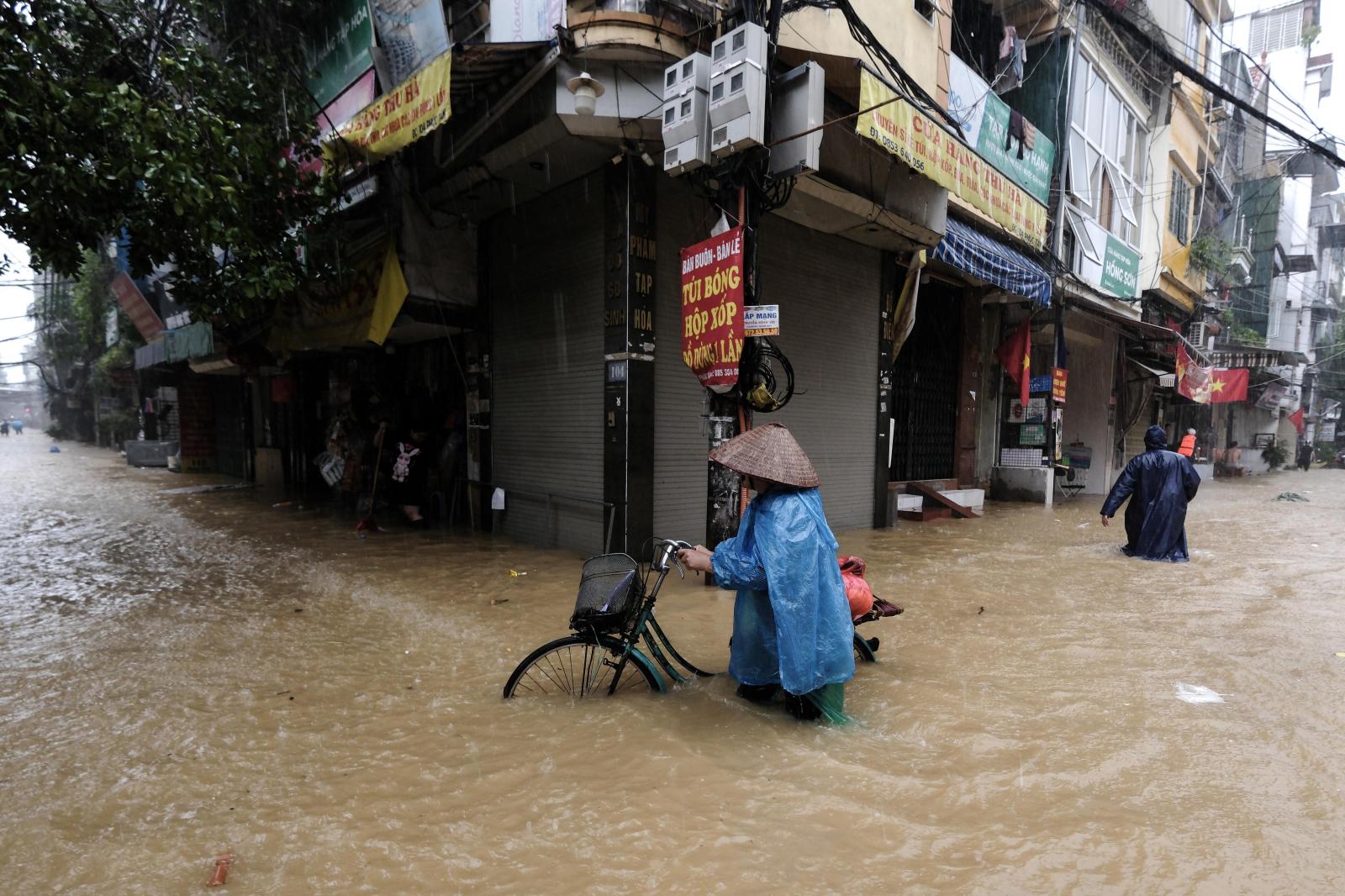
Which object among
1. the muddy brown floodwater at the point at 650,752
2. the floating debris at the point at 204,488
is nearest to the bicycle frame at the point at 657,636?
the muddy brown floodwater at the point at 650,752

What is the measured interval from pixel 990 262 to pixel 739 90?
609 cm

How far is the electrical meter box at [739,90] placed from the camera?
15.2 ft

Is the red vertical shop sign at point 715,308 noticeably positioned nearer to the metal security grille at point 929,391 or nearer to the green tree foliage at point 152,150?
the green tree foliage at point 152,150

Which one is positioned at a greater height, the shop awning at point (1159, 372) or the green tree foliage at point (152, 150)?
the green tree foliage at point (152, 150)

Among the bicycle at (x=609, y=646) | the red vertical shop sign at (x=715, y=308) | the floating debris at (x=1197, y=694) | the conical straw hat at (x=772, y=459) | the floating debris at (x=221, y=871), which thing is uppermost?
the red vertical shop sign at (x=715, y=308)

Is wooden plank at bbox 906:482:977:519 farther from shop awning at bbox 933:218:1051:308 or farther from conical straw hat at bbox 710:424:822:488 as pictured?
conical straw hat at bbox 710:424:822:488

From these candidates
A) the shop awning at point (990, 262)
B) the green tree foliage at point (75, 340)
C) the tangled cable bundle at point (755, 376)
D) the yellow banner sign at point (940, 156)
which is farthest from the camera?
the green tree foliage at point (75, 340)

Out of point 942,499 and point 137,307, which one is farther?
point 137,307

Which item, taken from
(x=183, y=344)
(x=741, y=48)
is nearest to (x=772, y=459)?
(x=741, y=48)

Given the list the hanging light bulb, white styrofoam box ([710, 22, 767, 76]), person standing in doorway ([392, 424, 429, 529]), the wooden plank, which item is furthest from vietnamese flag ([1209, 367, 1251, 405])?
person standing in doorway ([392, 424, 429, 529])

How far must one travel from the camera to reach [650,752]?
3.11 m

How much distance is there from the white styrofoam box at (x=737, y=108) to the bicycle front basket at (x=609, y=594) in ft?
10.2

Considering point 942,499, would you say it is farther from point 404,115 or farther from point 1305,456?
point 1305,456

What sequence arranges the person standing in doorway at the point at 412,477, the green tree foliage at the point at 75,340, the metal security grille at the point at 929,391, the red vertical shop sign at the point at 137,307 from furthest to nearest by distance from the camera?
the green tree foliage at the point at 75,340
the red vertical shop sign at the point at 137,307
the metal security grille at the point at 929,391
the person standing in doorway at the point at 412,477
